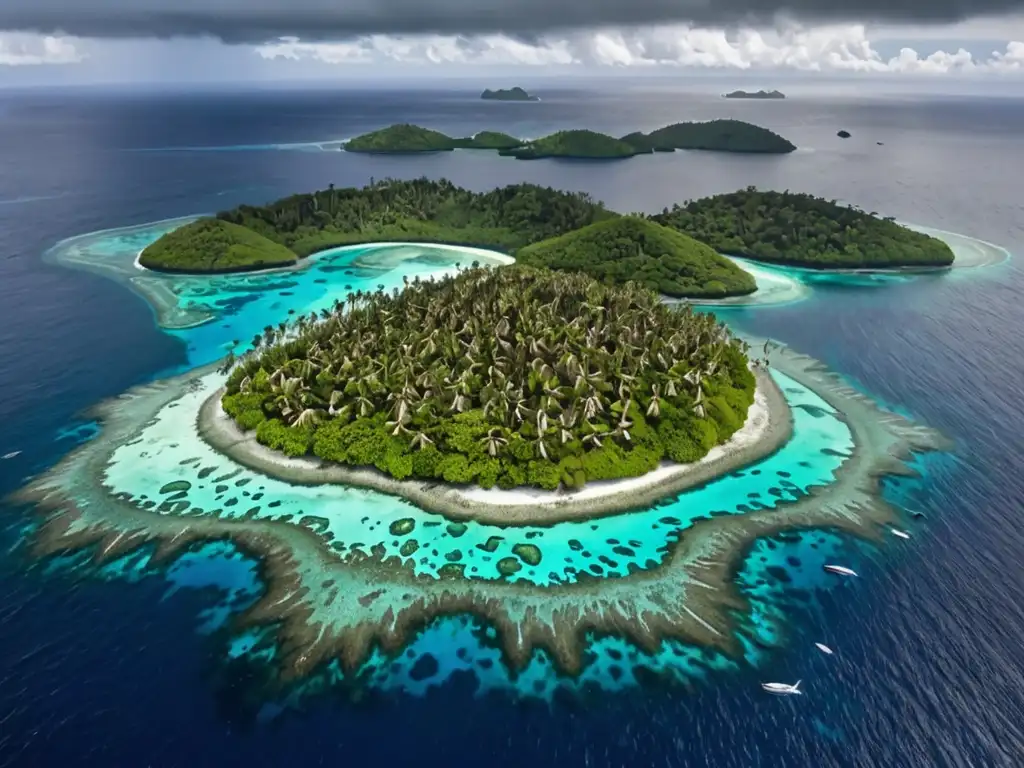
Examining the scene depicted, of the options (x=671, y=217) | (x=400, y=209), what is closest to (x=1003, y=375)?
(x=671, y=217)

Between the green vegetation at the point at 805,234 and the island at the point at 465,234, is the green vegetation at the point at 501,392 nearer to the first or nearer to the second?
the island at the point at 465,234

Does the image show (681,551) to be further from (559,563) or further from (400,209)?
(400,209)

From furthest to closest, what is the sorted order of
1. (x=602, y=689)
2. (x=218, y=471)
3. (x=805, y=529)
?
1. (x=218, y=471)
2. (x=805, y=529)
3. (x=602, y=689)

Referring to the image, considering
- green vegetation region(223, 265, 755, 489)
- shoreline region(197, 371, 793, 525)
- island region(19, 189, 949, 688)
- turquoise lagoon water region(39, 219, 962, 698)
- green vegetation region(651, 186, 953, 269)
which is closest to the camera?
turquoise lagoon water region(39, 219, 962, 698)

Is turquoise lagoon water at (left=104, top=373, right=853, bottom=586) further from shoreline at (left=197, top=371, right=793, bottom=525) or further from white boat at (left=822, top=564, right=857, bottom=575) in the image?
white boat at (left=822, top=564, right=857, bottom=575)

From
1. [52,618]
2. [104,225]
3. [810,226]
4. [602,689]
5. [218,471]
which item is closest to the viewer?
[602,689]

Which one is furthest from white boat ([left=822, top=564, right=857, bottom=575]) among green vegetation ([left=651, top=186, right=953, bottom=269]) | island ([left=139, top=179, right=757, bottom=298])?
green vegetation ([left=651, top=186, right=953, bottom=269])

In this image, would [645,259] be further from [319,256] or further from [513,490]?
[513,490]
